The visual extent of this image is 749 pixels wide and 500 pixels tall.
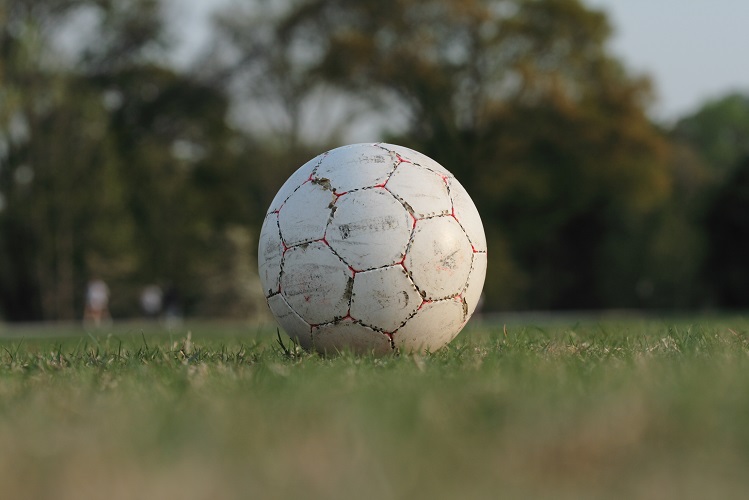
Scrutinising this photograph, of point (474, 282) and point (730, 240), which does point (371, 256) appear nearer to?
point (474, 282)

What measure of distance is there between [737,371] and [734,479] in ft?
6.40

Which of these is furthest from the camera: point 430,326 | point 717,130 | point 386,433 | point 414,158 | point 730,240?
point 717,130

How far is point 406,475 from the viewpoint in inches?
102

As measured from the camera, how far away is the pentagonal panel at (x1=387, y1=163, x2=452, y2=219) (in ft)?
18.9

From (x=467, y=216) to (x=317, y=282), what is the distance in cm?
111

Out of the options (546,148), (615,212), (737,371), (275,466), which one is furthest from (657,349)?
(615,212)

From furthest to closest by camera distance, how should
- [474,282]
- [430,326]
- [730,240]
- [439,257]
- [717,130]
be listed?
[717,130] → [730,240] → [474,282] → [430,326] → [439,257]

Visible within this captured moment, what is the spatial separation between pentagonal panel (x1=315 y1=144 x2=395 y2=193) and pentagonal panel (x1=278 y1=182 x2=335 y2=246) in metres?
0.09

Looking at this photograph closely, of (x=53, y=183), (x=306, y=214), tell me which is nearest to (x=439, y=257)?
(x=306, y=214)

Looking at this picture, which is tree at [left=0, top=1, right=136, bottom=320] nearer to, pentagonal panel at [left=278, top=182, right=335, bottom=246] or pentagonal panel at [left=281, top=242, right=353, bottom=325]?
pentagonal panel at [left=278, top=182, right=335, bottom=246]

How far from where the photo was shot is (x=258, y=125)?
39.5 metres

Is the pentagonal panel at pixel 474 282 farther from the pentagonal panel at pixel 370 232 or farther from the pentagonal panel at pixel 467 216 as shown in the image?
the pentagonal panel at pixel 370 232

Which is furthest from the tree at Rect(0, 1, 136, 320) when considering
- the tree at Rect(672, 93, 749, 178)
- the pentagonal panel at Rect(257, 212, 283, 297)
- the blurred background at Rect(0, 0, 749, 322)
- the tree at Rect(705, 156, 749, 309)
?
the tree at Rect(672, 93, 749, 178)

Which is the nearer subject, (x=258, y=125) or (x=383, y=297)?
(x=383, y=297)
